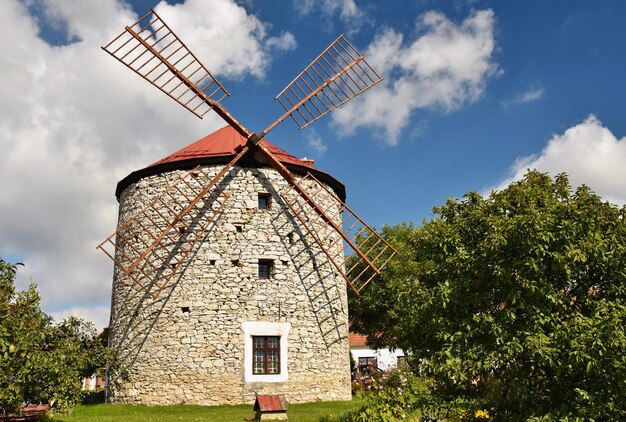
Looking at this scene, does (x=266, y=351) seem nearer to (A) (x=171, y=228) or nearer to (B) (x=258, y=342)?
(B) (x=258, y=342)

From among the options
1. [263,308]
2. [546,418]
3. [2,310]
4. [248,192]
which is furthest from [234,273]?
[546,418]

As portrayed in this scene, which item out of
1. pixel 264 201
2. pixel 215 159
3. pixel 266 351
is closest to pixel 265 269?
pixel 264 201

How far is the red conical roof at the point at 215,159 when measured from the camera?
1596 cm

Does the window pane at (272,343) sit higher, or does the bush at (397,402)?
the window pane at (272,343)

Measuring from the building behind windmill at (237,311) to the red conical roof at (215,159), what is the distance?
4 centimetres

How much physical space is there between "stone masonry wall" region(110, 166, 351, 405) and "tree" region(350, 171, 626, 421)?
21.0 ft

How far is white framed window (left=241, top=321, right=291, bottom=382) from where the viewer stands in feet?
48.1

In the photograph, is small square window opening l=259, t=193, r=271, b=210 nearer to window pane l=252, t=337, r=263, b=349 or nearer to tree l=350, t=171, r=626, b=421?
window pane l=252, t=337, r=263, b=349

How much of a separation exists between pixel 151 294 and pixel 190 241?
189 centimetres

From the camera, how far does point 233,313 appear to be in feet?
48.7

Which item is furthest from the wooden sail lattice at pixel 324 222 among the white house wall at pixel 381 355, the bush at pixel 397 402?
the white house wall at pixel 381 355

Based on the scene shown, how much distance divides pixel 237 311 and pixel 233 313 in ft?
0.40

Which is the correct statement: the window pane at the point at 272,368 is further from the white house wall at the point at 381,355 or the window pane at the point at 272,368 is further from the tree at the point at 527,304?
the white house wall at the point at 381,355

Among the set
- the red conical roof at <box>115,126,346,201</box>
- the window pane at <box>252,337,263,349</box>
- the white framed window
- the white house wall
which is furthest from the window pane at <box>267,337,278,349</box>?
the white house wall
